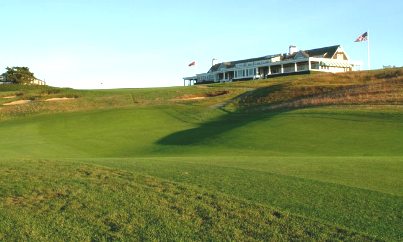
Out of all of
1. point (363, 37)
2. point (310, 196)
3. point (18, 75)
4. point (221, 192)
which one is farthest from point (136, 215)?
point (18, 75)

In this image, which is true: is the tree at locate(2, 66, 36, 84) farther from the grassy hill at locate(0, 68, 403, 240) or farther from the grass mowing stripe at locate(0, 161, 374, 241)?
the grass mowing stripe at locate(0, 161, 374, 241)

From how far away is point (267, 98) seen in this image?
153 feet

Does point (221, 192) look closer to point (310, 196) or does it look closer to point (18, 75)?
point (310, 196)

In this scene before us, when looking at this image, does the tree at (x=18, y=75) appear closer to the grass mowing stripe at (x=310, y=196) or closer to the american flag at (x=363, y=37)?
the american flag at (x=363, y=37)

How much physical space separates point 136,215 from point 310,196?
3109mm

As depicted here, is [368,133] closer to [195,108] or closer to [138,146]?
[138,146]

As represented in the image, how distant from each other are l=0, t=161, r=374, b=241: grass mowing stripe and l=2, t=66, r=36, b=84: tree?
9532 centimetres

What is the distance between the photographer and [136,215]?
784 cm

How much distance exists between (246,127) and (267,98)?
20.3 m

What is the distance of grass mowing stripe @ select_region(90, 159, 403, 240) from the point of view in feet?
24.3

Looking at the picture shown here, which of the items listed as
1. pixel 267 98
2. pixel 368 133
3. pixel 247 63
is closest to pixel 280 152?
pixel 368 133

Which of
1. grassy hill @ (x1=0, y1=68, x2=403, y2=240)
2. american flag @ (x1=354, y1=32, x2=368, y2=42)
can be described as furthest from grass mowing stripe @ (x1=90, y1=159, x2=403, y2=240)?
american flag @ (x1=354, y1=32, x2=368, y2=42)

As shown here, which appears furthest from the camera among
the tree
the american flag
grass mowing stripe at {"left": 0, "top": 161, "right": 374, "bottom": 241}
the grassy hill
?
the tree

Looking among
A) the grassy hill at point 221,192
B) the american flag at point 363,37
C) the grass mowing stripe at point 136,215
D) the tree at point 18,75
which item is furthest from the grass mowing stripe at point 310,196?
the tree at point 18,75
